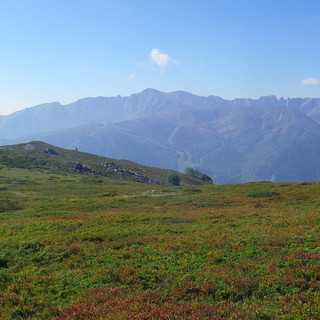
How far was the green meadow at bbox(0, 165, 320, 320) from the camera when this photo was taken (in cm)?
1284

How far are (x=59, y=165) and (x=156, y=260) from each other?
111 m

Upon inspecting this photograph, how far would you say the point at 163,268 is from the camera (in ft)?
56.4

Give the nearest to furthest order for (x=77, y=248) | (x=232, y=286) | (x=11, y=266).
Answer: (x=232, y=286) → (x=11, y=266) → (x=77, y=248)

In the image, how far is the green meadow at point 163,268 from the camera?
42.1 feet

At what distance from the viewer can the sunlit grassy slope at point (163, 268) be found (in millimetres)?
12852

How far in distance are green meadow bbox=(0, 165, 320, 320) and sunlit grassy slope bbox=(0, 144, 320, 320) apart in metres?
0.05

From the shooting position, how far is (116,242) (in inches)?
896

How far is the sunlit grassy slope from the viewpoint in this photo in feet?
42.2

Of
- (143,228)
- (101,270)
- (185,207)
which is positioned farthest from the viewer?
(185,207)

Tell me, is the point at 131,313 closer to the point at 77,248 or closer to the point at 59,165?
the point at 77,248

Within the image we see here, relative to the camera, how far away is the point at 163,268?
17.2m

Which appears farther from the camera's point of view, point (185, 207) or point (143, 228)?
point (185, 207)

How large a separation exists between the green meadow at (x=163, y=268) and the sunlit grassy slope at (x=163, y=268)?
0.05m

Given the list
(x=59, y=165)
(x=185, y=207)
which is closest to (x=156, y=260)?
(x=185, y=207)
